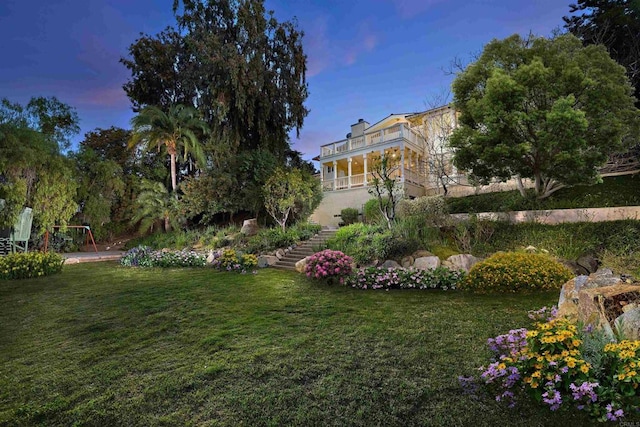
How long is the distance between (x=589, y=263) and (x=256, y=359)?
7504mm

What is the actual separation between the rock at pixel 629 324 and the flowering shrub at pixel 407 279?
3531 millimetres

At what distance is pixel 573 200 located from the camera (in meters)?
9.76

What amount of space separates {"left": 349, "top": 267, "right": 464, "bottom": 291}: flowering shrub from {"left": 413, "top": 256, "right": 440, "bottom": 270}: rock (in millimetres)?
539

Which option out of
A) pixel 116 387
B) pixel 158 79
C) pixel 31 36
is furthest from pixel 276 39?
pixel 116 387

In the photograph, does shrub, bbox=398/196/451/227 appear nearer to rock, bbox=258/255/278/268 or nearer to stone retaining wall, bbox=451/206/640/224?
stone retaining wall, bbox=451/206/640/224

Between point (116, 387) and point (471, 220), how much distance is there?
8.89m

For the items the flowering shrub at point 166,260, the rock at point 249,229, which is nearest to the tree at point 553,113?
the rock at point 249,229

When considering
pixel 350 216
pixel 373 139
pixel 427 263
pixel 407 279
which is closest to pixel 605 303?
pixel 407 279

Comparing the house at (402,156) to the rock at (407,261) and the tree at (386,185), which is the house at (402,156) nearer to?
the tree at (386,185)

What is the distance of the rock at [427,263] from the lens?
693cm

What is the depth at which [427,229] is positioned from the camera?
8555 millimetres

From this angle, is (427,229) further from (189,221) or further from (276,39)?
(276,39)

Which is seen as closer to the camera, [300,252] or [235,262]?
[235,262]

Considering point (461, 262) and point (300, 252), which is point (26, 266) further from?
point (461, 262)
